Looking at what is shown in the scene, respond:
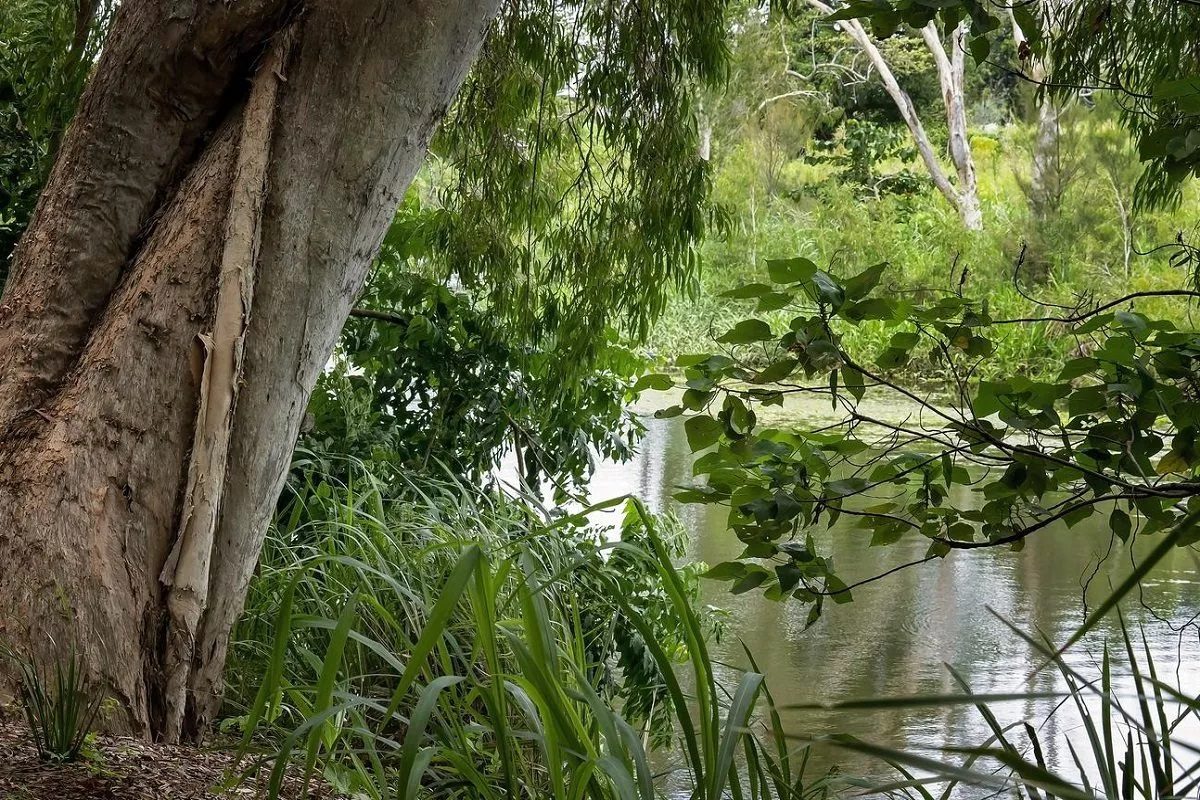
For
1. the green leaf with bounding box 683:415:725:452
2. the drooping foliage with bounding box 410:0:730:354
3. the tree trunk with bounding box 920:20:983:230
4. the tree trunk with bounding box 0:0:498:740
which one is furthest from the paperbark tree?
the green leaf with bounding box 683:415:725:452

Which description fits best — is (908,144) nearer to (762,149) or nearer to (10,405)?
(762,149)

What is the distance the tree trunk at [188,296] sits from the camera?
1880 millimetres

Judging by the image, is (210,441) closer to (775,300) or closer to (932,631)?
(775,300)

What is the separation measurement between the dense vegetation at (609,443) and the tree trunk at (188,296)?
0.18 m

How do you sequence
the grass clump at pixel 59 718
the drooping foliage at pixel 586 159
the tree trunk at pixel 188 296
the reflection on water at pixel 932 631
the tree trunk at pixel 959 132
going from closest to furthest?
the grass clump at pixel 59 718 → the tree trunk at pixel 188 296 → the drooping foliage at pixel 586 159 → the reflection on water at pixel 932 631 → the tree trunk at pixel 959 132

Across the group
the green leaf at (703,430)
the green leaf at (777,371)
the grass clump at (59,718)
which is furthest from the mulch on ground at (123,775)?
the green leaf at (777,371)

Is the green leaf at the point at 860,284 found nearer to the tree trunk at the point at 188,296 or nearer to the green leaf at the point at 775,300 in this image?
the green leaf at the point at 775,300

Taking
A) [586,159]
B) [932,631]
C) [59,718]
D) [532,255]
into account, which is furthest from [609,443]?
[59,718]

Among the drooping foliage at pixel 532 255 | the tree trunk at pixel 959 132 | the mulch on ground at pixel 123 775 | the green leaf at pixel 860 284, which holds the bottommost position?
the mulch on ground at pixel 123 775

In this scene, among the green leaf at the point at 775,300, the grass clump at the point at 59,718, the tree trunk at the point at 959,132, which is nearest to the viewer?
the green leaf at the point at 775,300

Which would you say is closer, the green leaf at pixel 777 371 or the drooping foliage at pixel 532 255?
the green leaf at pixel 777 371

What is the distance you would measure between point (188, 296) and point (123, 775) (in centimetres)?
83

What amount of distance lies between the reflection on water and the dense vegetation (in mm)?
259

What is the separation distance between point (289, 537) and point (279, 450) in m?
0.87
